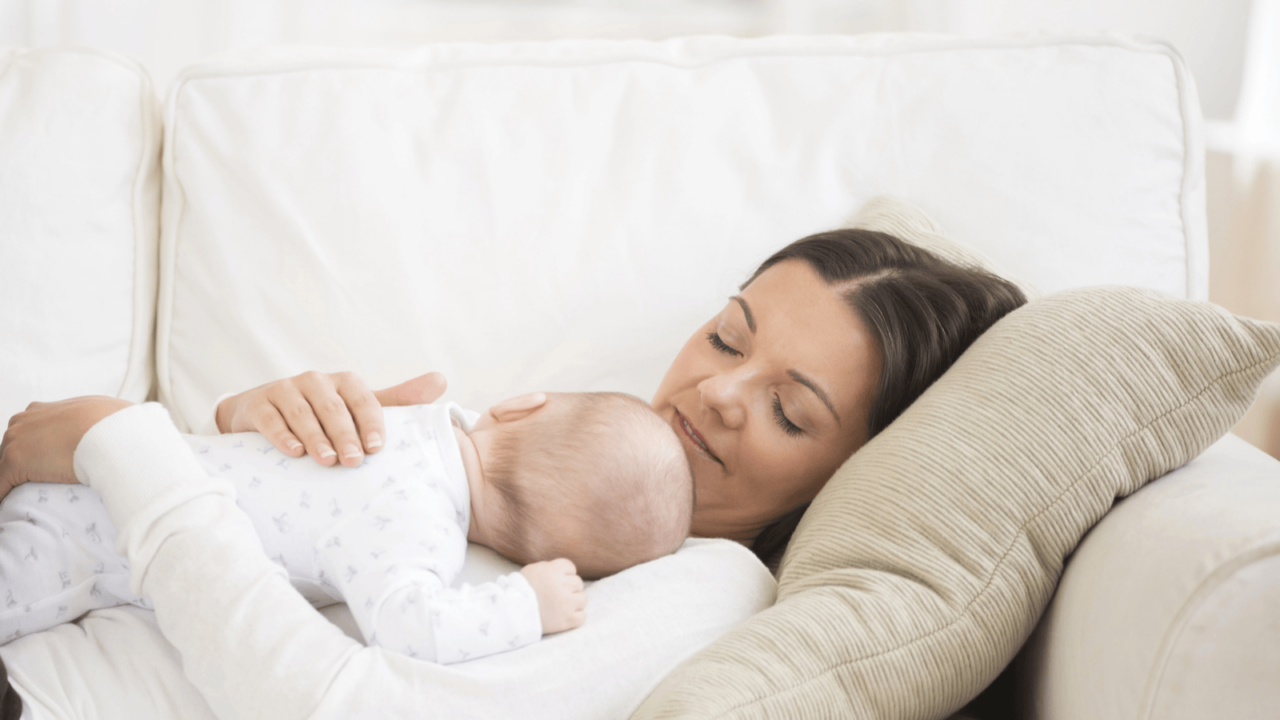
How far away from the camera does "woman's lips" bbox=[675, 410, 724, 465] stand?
116 cm

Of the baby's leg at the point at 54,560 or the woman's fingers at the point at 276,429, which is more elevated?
the woman's fingers at the point at 276,429

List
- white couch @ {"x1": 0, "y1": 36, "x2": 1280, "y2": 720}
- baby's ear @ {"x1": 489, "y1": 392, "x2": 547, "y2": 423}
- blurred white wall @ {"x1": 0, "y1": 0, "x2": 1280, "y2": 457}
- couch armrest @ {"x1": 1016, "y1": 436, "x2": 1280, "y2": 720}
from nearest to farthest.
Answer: couch armrest @ {"x1": 1016, "y1": 436, "x2": 1280, "y2": 720} < baby's ear @ {"x1": 489, "y1": 392, "x2": 547, "y2": 423} < white couch @ {"x1": 0, "y1": 36, "x2": 1280, "y2": 720} < blurred white wall @ {"x1": 0, "y1": 0, "x2": 1280, "y2": 457}

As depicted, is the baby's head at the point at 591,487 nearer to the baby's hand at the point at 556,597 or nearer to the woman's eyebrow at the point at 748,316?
the baby's hand at the point at 556,597

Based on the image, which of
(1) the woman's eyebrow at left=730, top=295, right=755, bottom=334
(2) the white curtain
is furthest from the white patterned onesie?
(2) the white curtain

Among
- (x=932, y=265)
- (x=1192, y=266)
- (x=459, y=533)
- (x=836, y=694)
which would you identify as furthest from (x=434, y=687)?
(x=1192, y=266)

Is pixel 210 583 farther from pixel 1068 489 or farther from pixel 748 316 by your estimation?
pixel 1068 489

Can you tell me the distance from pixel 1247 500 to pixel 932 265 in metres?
0.55

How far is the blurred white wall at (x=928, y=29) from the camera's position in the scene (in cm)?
198

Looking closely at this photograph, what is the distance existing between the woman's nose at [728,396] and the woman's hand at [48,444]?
2.24 ft

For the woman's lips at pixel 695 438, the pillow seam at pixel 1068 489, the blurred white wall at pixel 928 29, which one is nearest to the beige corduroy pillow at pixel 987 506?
the pillow seam at pixel 1068 489

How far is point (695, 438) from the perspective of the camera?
1.17 meters

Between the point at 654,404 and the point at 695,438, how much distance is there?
101 mm

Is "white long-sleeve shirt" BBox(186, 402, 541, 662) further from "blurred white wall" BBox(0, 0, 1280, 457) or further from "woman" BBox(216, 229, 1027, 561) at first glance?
"blurred white wall" BBox(0, 0, 1280, 457)

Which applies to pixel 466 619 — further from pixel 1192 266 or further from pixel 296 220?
pixel 1192 266
